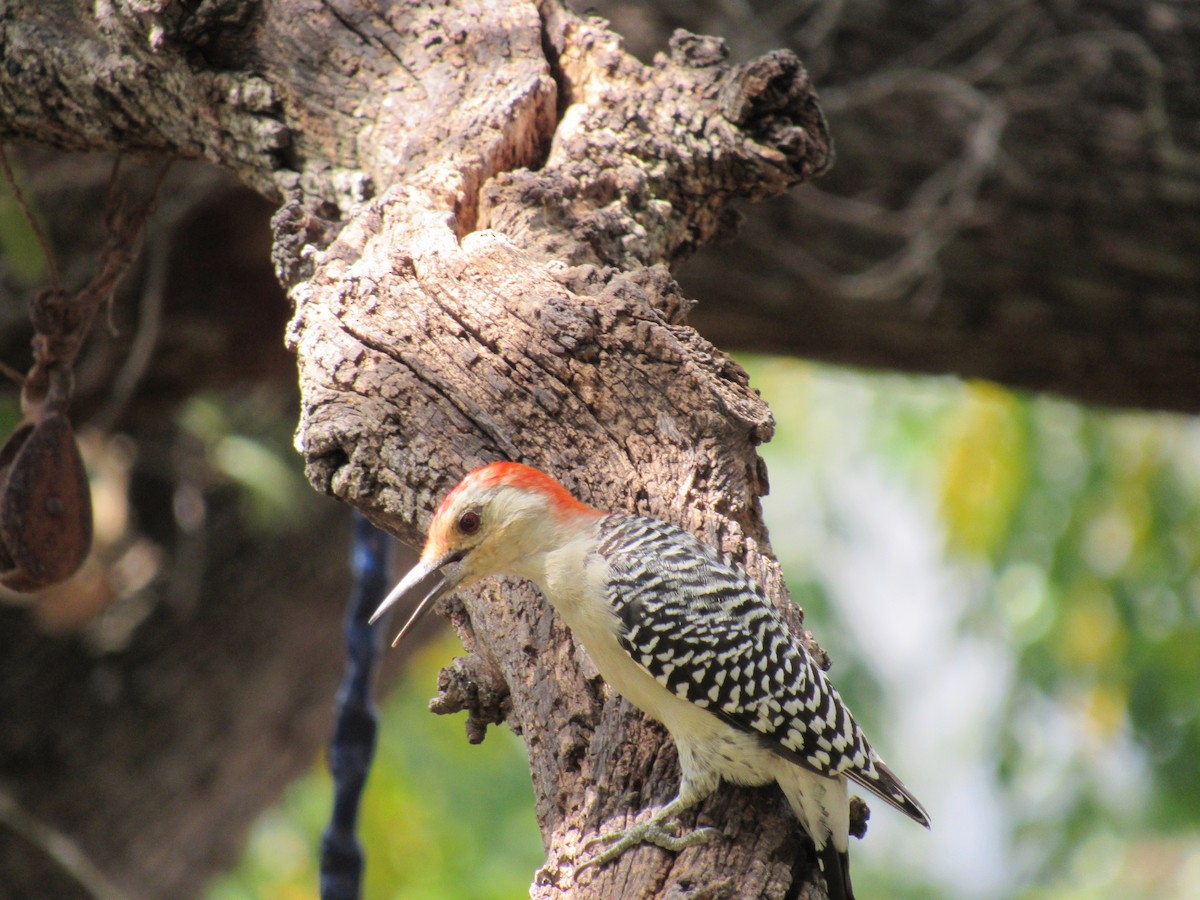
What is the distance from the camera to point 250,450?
4852 mm

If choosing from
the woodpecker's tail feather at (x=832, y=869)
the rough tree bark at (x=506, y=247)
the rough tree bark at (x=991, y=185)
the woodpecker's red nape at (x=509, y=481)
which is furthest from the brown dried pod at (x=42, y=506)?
the rough tree bark at (x=991, y=185)

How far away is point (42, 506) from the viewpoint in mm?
2658

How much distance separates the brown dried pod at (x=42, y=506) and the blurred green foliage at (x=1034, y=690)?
2645 millimetres

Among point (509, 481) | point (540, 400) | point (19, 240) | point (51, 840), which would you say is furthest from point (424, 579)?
point (51, 840)

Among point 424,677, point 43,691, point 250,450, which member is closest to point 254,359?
point 250,450

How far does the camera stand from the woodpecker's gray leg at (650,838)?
1926 mm

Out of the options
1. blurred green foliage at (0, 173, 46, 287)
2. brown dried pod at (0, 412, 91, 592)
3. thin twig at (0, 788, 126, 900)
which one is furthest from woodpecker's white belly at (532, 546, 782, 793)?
thin twig at (0, 788, 126, 900)

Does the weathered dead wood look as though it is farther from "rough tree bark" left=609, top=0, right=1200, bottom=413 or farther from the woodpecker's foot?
"rough tree bark" left=609, top=0, right=1200, bottom=413

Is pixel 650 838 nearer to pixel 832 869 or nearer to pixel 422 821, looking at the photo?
pixel 832 869

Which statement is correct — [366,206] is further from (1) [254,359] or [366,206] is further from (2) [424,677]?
(2) [424,677]

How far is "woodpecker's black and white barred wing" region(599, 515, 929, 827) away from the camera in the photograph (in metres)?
2.24

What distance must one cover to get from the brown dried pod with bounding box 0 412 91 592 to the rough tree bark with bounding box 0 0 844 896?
0.68 m

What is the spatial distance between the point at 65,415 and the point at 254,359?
204 centimetres

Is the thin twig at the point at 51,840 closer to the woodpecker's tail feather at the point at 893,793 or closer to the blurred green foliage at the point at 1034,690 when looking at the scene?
the blurred green foliage at the point at 1034,690
